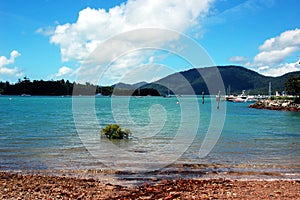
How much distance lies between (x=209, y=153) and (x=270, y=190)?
9.81m

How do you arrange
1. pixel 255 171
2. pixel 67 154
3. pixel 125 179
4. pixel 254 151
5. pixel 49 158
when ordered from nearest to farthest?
1. pixel 125 179
2. pixel 255 171
3. pixel 49 158
4. pixel 67 154
5. pixel 254 151

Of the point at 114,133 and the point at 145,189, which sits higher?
the point at 114,133

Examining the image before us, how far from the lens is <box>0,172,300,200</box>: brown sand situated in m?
10.4

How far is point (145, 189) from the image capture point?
11586mm

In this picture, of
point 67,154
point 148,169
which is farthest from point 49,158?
point 148,169

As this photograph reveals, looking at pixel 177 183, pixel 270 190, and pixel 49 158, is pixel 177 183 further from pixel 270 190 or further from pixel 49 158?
pixel 49 158

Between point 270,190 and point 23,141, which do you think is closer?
point 270,190

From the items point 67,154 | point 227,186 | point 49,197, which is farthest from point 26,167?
point 227,186

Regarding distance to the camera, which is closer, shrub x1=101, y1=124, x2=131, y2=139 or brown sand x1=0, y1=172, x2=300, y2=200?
brown sand x1=0, y1=172, x2=300, y2=200

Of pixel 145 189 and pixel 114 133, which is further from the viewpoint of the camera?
pixel 114 133

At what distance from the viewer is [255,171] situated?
1588 centimetres

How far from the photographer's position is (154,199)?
10.0 m

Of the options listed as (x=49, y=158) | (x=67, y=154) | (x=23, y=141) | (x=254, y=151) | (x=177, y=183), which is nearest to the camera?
(x=177, y=183)

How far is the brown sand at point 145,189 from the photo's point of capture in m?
10.4
